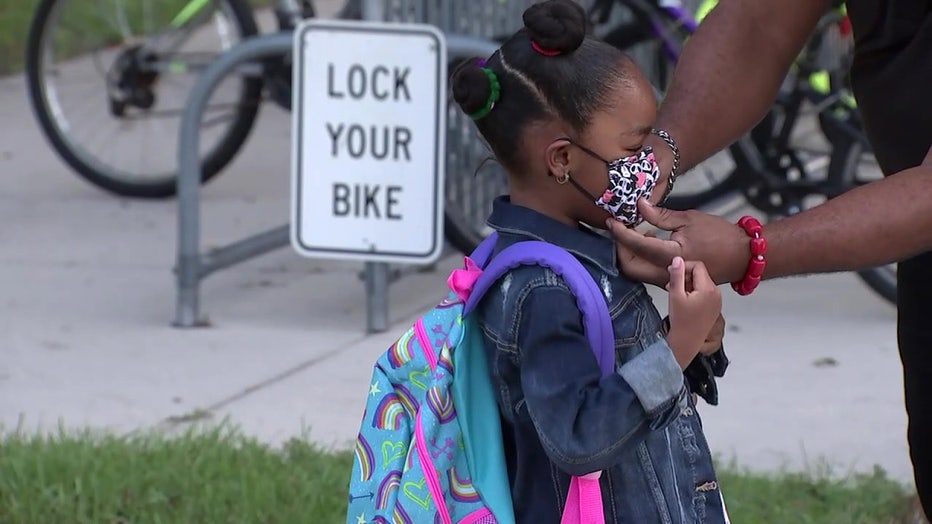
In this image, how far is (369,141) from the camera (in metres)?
5.15

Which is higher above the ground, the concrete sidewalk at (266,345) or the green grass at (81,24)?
the green grass at (81,24)

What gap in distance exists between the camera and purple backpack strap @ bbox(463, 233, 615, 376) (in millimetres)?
2111

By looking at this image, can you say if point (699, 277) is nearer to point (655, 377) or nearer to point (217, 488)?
point (655, 377)

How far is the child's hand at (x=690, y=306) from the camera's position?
2.08m

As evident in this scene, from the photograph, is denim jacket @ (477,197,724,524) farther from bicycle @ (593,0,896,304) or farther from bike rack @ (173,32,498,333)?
bicycle @ (593,0,896,304)

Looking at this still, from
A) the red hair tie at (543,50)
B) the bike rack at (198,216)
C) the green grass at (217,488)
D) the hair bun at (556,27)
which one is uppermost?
the hair bun at (556,27)

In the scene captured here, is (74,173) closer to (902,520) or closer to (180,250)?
(180,250)

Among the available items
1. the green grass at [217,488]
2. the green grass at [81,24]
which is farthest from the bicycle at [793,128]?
the green grass at [81,24]

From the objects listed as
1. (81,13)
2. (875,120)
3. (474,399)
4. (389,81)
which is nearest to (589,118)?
(474,399)

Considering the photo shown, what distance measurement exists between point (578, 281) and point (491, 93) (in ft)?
0.84

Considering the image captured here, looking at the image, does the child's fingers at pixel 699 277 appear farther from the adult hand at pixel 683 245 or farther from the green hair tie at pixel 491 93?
the green hair tie at pixel 491 93

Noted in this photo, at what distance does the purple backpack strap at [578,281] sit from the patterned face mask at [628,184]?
0.09 meters

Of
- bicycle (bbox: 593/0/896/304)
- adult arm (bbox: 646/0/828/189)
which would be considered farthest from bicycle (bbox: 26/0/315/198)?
adult arm (bbox: 646/0/828/189)

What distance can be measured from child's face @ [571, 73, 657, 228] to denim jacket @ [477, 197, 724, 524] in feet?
0.25
